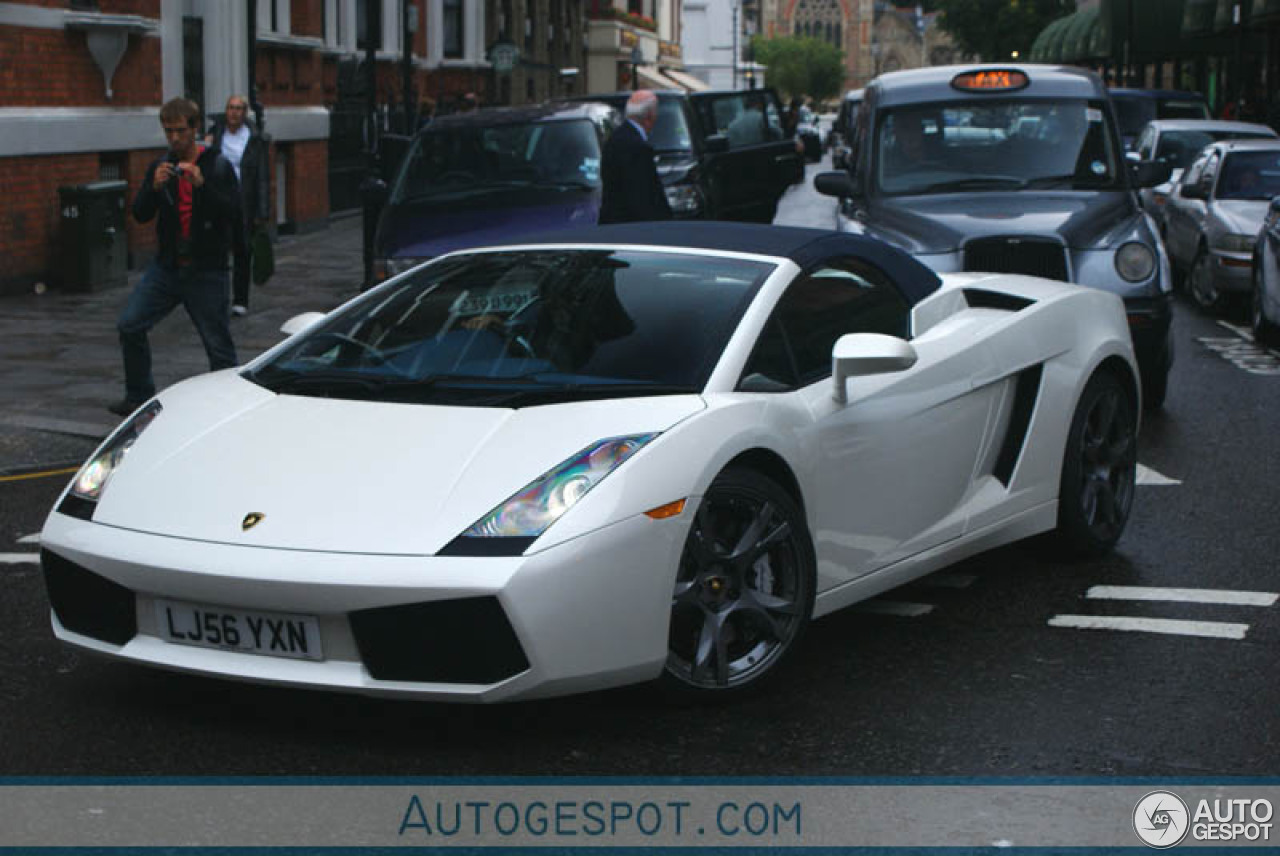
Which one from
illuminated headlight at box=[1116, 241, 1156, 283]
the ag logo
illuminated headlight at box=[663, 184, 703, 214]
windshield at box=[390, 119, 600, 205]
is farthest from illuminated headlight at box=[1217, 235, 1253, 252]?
the ag logo

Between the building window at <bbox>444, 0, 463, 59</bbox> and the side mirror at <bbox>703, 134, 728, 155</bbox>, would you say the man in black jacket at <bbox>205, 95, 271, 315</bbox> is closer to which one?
the side mirror at <bbox>703, 134, 728, 155</bbox>

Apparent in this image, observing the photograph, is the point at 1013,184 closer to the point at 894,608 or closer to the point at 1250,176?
the point at 894,608

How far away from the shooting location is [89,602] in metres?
5.01

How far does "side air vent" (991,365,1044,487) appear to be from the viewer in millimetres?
6570

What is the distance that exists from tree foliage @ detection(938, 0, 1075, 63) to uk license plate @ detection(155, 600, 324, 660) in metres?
88.1

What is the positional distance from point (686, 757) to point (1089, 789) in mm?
956

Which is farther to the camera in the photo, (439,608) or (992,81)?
(992,81)

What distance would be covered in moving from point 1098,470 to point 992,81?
5.96 metres

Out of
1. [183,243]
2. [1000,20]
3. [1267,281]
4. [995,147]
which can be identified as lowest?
[1267,281]

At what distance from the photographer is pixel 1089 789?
4559 mm

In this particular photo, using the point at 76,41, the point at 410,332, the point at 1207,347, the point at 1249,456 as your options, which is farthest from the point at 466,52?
the point at 410,332

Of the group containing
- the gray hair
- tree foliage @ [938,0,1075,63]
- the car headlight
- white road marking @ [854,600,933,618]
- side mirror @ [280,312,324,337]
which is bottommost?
white road marking @ [854,600,933,618]

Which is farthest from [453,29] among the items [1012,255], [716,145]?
[1012,255]

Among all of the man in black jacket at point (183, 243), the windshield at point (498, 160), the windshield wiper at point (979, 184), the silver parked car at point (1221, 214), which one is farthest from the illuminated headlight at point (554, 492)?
the silver parked car at point (1221, 214)
